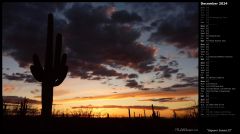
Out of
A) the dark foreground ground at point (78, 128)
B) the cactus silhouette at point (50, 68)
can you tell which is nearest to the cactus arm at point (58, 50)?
the cactus silhouette at point (50, 68)

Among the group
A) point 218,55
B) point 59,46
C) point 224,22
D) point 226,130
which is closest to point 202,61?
point 218,55

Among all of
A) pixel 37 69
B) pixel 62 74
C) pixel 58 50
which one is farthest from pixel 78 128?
pixel 58 50

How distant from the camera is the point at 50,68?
1216cm

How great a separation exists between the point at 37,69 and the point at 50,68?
428 millimetres

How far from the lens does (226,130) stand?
30.0 feet

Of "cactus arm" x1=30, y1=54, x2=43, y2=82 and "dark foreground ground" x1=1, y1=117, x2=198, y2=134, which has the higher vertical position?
"cactus arm" x1=30, y1=54, x2=43, y2=82

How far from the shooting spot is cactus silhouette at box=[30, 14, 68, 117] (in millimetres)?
12023

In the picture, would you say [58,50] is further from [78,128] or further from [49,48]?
[78,128]

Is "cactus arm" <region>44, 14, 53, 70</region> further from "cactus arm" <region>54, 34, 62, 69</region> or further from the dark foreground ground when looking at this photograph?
the dark foreground ground

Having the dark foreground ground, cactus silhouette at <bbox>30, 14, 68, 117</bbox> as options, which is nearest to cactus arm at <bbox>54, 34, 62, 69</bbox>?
cactus silhouette at <bbox>30, 14, 68, 117</bbox>

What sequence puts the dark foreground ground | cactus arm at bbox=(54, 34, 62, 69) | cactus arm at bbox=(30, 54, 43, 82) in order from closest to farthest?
the dark foreground ground, cactus arm at bbox=(30, 54, 43, 82), cactus arm at bbox=(54, 34, 62, 69)

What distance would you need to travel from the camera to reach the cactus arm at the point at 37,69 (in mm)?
11844

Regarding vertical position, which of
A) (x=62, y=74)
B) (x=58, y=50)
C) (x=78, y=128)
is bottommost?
(x=78, y=128)

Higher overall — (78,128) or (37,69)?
(37,69)
